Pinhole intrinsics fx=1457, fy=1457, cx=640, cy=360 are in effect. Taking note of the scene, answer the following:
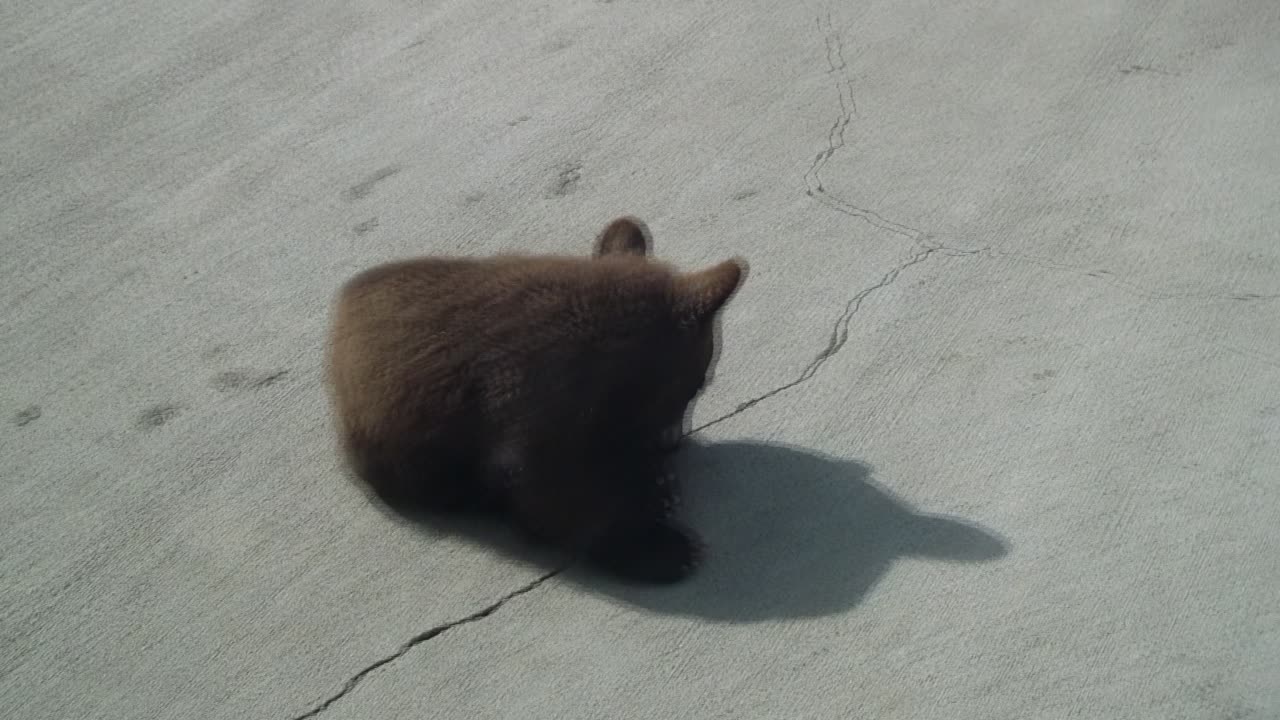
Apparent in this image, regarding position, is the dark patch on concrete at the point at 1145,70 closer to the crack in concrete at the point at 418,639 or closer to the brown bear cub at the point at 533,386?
the brown bear cub at the point at 533,386

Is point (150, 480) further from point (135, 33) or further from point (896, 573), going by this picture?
point (135, 33)

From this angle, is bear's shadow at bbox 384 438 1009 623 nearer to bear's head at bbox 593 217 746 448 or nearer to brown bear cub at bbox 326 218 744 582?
brown bear cub at bbox 326 218 744 582

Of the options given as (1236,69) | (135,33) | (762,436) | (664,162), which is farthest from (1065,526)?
(135,33)

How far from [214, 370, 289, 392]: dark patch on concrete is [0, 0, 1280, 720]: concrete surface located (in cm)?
2

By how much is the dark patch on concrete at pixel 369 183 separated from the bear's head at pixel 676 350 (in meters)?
1.91

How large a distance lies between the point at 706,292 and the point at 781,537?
694 millimetres

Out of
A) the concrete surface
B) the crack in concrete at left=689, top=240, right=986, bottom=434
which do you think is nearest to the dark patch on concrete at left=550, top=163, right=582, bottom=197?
the concrete surface

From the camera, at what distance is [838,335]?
4668mm

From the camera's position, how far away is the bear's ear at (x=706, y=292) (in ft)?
12.2

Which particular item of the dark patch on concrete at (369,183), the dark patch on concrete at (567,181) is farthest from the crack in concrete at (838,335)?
the dark patch on concrete at (369,183)

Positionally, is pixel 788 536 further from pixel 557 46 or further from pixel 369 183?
pixel 557 46

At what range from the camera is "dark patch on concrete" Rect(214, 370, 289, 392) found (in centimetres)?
448

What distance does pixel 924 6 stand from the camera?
6523 mm

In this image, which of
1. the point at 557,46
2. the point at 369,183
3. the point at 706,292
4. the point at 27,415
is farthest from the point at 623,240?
the point at 557,46
